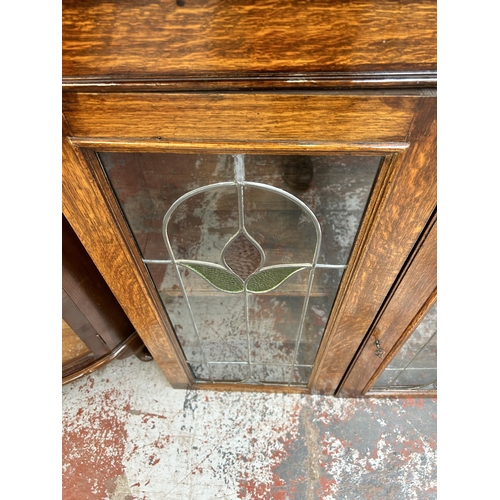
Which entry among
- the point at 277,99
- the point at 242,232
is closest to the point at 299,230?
the point at 242,232

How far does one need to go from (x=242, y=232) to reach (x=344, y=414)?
0.76 metres

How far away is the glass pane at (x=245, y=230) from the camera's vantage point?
46 cm

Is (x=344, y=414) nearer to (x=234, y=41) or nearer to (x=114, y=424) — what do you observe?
(x=114, y=424)

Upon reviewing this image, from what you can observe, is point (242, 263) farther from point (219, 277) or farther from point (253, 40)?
point (253, 40)

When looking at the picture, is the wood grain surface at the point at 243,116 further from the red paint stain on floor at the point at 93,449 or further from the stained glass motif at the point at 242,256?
the red paint stain on floor at the point at 93,449

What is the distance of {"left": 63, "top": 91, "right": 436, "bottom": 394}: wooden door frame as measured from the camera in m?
0.37

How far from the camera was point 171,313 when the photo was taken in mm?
796

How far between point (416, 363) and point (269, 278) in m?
0.48

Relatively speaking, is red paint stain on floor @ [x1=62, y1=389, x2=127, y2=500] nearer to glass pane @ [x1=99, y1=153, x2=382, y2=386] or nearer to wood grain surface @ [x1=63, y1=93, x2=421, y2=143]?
glass pane @ [x1=99, y1=153, x2=382, y2=386]

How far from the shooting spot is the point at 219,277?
667 mm

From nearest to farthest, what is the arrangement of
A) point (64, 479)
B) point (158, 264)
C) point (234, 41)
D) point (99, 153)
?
point (234, 41) < point (99, 153) < point (158, 264) < point (64, 479)

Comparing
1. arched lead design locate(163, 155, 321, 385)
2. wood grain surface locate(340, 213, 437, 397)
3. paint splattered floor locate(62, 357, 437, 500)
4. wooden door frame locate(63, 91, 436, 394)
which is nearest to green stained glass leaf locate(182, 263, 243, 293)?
arched lead design locate(163, 155, 321, 385)

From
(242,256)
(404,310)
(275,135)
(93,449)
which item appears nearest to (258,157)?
(275,135)

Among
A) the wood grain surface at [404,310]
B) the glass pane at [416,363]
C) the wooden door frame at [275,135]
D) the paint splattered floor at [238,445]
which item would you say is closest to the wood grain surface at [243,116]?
the wooden door frame at [275,135]
